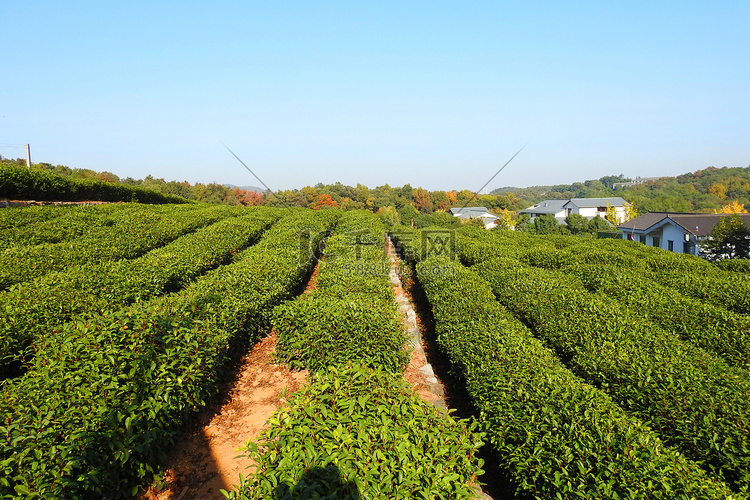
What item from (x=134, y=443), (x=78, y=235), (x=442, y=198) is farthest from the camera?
(x=442, y=198)

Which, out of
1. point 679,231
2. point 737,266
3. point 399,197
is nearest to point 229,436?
point 737,266

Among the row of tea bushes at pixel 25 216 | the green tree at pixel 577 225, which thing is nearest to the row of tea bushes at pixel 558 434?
the row of tea bushes at pixel 25 216

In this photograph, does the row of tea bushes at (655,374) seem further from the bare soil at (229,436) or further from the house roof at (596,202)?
the house roof at (596,202)

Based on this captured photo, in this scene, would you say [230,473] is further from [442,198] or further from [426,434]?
[442,198]

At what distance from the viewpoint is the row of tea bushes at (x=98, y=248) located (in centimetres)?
Answer: 761

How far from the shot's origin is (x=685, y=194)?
102125 mm

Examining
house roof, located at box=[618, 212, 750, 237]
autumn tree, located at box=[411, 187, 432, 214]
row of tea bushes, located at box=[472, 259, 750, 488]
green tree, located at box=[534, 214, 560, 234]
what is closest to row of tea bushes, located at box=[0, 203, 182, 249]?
row of tea bushes, located at box=[472, 259, 750, 488]

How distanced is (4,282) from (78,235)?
514 cm

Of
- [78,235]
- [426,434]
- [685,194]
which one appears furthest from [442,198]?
[426,434]

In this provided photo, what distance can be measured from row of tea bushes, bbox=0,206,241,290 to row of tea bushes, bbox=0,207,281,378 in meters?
0.85

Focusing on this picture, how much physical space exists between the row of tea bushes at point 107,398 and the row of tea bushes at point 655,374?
5.39 m

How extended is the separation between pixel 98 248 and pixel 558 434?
36.0ft

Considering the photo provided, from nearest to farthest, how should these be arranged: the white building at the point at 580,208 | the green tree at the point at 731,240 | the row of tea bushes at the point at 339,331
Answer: the row of tea bushes at the point at 339,331 → the green tree at the point at 731,240 → the white building at the point at 580,208

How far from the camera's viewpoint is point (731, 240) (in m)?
24.6
